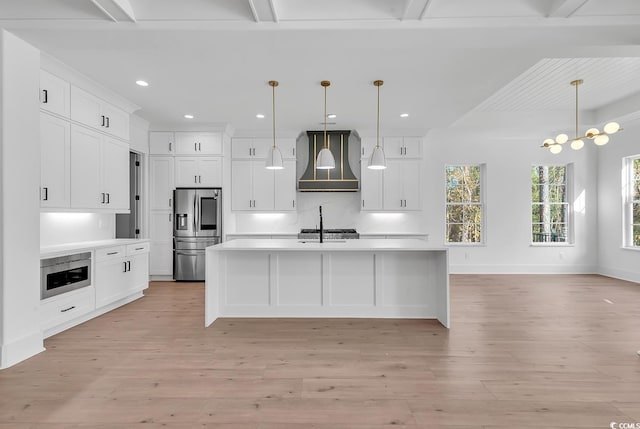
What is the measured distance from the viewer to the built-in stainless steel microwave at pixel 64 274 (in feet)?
10.7

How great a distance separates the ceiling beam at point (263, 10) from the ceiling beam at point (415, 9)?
978 mm

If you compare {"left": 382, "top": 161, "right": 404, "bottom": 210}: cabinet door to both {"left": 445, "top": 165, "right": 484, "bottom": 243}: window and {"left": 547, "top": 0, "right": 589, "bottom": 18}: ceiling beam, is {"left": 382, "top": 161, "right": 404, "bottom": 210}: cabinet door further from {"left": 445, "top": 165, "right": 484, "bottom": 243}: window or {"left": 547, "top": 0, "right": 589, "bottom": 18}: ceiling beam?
{"left": 547, "top": 0, "right": 589, "bottom": 18}: ceiling beam

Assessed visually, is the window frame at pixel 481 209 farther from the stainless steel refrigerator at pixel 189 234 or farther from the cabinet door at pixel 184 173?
the cabinet door at pixel 184 173

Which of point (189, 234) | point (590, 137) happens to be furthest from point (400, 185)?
point (189, 234)

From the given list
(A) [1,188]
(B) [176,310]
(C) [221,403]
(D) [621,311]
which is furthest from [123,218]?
(D) [621,311]

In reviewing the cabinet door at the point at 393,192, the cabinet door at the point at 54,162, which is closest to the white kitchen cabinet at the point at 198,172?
the cabinet door at the point at 54,162

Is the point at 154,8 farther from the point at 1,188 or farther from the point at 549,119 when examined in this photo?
the point at 549,119

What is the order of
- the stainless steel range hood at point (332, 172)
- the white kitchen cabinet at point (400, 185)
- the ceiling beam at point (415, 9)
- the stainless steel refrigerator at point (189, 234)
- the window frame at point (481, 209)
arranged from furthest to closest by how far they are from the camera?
the window frame at point (481, 209)
the white kitchen cabinet at point (400, 185)
the stainless steel range hood at point (332, 172)
the stainless steel refrigerator at point (189, 234)
the ceiling beam at point (415, 9)

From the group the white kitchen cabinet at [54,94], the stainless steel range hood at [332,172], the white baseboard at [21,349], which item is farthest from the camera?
the stainless steel range hood at [332,172]

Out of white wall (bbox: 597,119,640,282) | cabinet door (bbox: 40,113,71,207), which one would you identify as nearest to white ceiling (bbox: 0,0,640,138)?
cabinet door (bbox: 40,113,71,207)

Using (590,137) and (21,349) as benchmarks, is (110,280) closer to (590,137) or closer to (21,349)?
(21,349)

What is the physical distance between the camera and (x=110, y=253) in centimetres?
423

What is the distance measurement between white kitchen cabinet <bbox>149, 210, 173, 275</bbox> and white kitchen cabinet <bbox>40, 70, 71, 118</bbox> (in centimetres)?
256

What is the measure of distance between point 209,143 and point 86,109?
221cm
